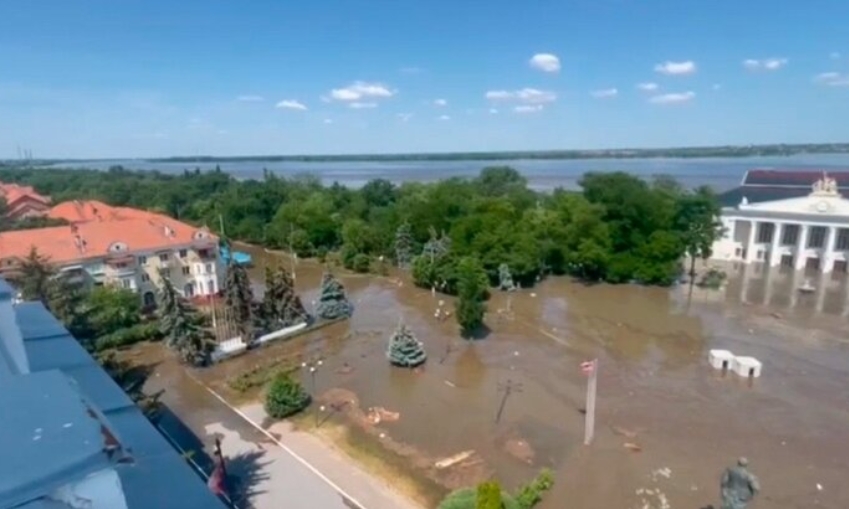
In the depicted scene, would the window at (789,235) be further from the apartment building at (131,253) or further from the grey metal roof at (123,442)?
the grey metal roof at (123,442)

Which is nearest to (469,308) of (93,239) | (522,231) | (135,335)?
(522,231)

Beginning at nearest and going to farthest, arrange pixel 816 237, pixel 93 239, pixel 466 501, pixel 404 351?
pixel 466 501 < pixel 404 351 < pixel 93 239 < pixel 816 237

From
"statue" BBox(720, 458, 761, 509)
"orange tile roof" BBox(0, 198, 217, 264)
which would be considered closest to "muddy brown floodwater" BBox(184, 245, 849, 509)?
"statue" BBox(720, 458, 761, 509)

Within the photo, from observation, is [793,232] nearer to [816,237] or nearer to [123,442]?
[816,237]

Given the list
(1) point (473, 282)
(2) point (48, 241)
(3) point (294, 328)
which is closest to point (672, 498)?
(1) point (473, 282)

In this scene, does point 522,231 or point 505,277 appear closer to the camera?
point 505,277
